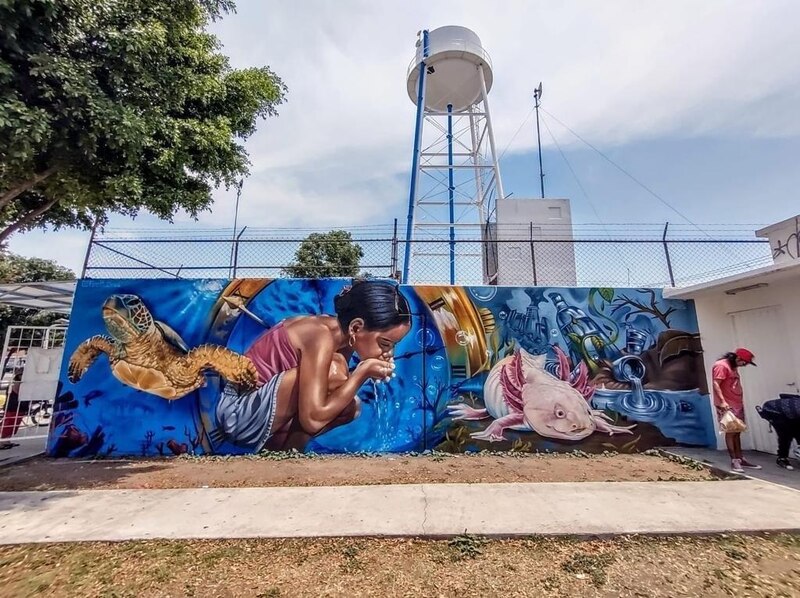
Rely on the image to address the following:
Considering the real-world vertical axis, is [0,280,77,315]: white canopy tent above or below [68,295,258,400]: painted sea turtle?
above

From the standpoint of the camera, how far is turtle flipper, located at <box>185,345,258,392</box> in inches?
257

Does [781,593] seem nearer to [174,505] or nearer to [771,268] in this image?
[771,268]

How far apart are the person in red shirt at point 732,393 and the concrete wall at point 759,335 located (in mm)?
1153

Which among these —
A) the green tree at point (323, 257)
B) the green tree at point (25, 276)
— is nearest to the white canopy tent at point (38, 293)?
the green tree at point (323, 257)

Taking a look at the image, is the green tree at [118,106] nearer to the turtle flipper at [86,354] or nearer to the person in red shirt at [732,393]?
the turtle flipper at [86,354]

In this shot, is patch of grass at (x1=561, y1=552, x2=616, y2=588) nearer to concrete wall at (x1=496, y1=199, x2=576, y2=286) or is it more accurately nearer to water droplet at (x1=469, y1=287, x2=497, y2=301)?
water droplet at (x1=469, y1=287, x2=497, y2=301)

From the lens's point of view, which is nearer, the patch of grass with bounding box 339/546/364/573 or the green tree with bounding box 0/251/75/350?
the patch of grass with bounding box 339/546/364/573

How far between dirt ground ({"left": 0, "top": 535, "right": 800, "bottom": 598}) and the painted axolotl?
310cm

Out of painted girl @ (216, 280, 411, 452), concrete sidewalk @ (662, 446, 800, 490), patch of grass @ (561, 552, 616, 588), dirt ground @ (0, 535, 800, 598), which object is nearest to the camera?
dirt ground @ (0, 535, 800, 598)

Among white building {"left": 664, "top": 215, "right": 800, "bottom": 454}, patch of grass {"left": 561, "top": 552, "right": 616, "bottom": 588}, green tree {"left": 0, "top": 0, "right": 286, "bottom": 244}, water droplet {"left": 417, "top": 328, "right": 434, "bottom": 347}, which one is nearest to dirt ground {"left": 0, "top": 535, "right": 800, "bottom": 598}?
patch of grass {"left": 561, "top": 552, "right": 616, "bottom": 588}

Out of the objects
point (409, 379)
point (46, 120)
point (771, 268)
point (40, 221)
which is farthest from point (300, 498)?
point (40, 221)

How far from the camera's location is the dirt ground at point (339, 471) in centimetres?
512

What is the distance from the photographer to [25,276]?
19953mm

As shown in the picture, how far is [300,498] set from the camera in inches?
177
